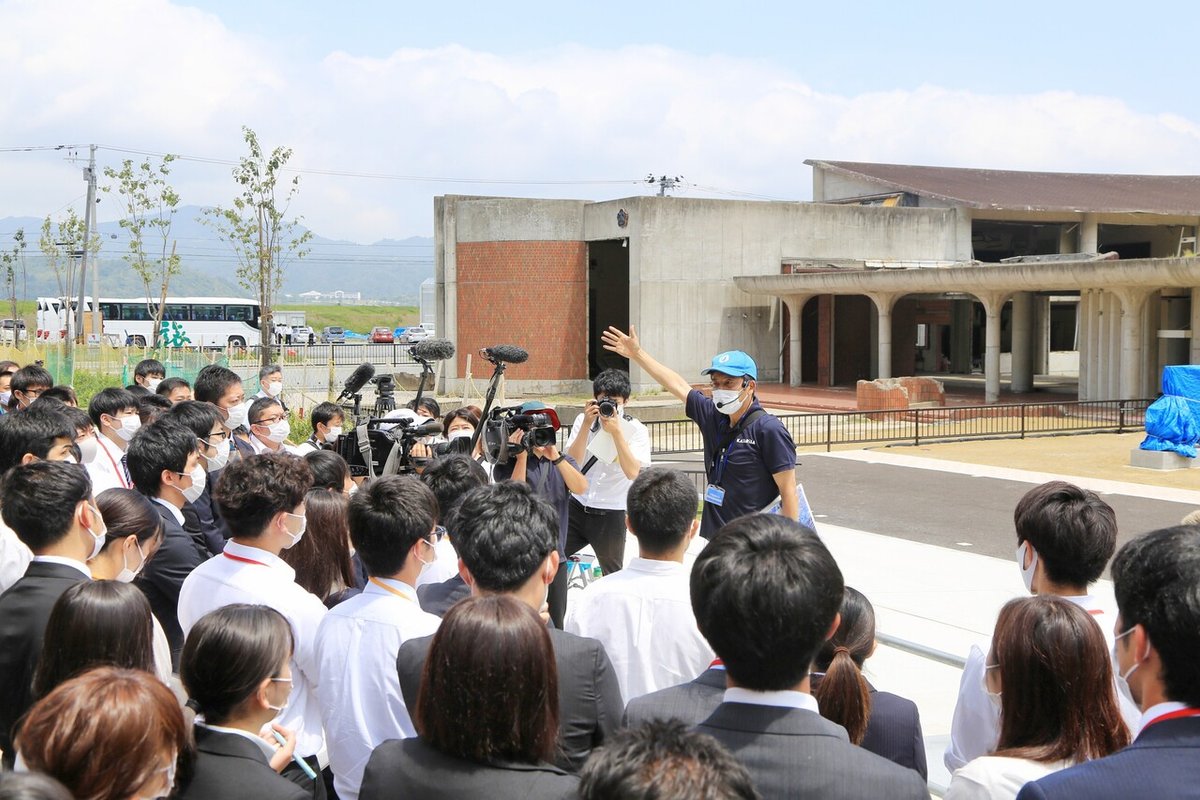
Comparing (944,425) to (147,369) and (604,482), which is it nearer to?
(147,369)

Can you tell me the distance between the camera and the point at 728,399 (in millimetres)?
6406

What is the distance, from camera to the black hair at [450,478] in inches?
205

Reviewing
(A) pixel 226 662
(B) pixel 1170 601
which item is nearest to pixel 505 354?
(A) pixel 226 662

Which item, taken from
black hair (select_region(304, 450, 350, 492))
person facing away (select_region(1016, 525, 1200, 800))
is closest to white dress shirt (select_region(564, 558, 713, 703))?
person facing away (select_region(1016, 525, 1200, 800))

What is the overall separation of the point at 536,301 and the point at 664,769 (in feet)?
118

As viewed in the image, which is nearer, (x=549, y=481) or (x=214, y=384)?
(x=549, y=481)

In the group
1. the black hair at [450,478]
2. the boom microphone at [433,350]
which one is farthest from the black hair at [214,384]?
the black hair at [450,478]

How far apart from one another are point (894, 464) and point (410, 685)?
695 inches

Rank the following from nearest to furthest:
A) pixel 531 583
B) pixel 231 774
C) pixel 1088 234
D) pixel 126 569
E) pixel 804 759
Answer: pixel 804 759, pixel 231 774, pixel 531 583, pixel 126 569, pixel 1088 234

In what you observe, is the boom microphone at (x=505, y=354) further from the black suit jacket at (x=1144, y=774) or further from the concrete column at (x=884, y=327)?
the concrete column at (x=884, y=327)

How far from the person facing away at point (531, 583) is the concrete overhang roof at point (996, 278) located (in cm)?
2600

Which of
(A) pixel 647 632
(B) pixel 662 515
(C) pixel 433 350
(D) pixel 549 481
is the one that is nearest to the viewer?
(A) pixel 647 632

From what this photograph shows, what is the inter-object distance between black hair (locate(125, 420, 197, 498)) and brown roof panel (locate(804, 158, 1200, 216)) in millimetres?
37851

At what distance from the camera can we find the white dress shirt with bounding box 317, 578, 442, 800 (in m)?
3.52
